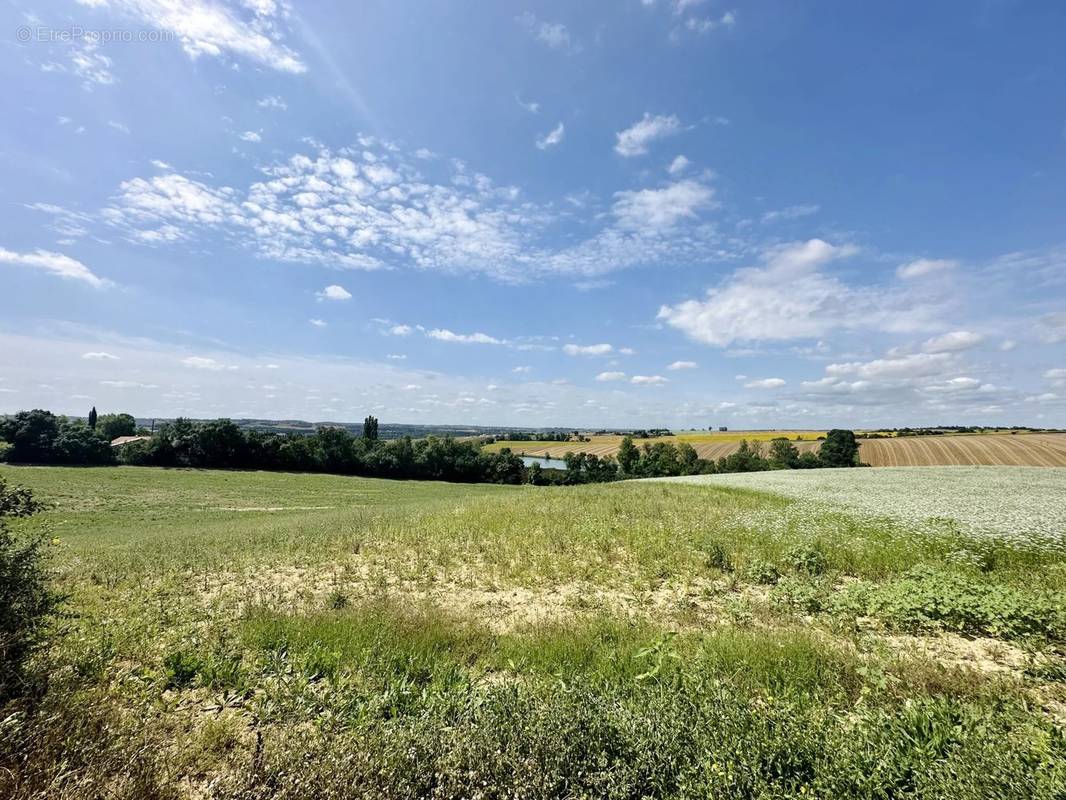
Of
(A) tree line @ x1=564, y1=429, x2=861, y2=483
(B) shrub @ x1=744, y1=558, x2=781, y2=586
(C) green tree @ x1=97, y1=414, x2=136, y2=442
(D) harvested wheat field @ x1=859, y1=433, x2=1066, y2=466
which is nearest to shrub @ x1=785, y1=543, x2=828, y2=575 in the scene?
(B) shrub @ x1=744, y1=558, x2=781, y2=586

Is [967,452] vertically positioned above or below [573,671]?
above

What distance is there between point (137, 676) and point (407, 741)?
397cm

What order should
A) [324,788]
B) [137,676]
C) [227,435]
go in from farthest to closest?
1. [227,435]
2. [137,676]
3. [324,788]

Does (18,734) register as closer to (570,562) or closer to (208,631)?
(208,631)

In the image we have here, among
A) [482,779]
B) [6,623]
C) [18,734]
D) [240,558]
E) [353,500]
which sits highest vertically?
[6,623]

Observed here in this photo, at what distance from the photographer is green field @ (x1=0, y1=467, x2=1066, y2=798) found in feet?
10.0

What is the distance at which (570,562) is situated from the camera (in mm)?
10258

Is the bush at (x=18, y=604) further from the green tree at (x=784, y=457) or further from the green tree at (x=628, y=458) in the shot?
the green tree at (x=628, y=458)

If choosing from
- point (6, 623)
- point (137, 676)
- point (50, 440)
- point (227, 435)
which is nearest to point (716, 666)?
point (137, 676)

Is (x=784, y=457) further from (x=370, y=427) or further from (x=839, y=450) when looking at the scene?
(x=370, y=427)

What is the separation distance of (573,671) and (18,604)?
6.00 metres

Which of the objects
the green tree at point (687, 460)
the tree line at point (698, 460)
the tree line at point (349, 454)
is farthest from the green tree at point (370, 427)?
the green tree at point (687, 460)

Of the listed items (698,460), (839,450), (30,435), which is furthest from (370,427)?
(839,450)

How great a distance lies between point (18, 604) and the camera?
454cm
